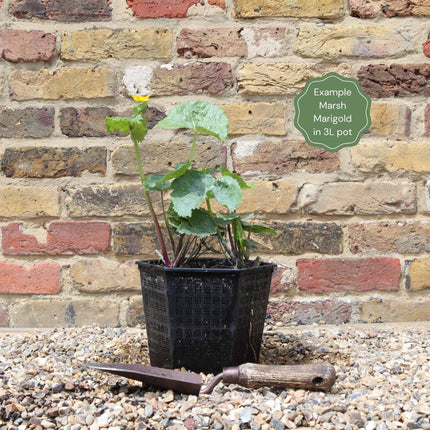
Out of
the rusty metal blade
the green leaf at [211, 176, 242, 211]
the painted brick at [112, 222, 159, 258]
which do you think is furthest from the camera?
the painted brick at [112, 222, 159, 258]

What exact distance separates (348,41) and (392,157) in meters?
0.42

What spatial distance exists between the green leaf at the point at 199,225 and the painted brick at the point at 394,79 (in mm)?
835

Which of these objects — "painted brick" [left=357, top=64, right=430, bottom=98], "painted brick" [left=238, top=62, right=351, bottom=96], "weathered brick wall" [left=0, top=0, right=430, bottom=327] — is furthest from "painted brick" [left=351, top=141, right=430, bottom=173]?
"painted brick" [left=238, top=62, right=351, bottom=96]

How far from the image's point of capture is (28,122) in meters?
1.80

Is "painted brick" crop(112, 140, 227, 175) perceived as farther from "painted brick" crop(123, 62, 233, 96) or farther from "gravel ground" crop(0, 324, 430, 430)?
"gravel ground" crop(0, 324, 430, 430)

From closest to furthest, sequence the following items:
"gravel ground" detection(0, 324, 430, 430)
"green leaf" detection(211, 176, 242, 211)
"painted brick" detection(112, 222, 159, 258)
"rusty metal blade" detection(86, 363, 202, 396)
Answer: "gravel ground" detection(0, 324, 430, 430) → "rusty metal blade" detection(86, 363, 202, 396) → "green leaf" detection(211, 176, 242, 211) → "painted brick" detection(112, 222, 159, 258)

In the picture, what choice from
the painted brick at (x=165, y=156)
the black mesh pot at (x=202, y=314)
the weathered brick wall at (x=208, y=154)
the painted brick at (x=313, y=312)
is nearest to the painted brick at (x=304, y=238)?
the weathered brick wall at (x=208, y=154)

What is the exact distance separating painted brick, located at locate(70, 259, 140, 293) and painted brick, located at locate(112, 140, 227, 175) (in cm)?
31

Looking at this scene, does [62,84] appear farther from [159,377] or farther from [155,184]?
[159,377]

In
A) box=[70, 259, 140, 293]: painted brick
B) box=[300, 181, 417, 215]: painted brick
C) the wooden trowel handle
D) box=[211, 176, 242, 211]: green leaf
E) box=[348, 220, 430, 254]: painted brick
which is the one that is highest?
box=[211, 176, 242, 211]: green leaf

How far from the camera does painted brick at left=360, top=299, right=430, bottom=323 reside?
1795mm

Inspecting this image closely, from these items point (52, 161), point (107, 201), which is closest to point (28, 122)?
point (52, 161)

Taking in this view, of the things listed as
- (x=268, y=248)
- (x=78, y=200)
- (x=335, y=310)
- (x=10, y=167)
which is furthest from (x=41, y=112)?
(x=335, y=310)

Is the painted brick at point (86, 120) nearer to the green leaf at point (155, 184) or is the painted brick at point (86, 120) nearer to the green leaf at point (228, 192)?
the green leaf at point (155, 184)
